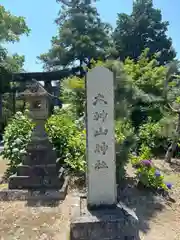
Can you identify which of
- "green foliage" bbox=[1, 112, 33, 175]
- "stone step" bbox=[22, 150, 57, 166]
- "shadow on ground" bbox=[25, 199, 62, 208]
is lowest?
"shadow on ground" bbox=[25, 199, 62, 208]

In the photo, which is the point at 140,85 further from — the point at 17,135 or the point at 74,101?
the point at 17,135

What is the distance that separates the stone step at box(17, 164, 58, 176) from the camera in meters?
4.50

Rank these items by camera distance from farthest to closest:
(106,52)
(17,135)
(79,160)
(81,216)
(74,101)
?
(106,52), (74,101), (17,135), (79,160), (81,216)

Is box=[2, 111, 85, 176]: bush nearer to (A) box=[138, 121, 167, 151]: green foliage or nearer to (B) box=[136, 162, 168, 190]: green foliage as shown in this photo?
(B) box=[136, 162, 168, 190]: green foliage

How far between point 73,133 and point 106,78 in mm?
2843

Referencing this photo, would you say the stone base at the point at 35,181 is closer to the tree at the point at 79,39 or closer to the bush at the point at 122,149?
the bush at the point at 122,149

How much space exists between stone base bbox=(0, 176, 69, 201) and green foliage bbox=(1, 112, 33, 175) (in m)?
0.76

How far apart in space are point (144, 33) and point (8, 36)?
34.7 ft

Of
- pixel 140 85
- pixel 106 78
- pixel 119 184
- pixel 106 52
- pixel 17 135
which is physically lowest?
pixel 119 184

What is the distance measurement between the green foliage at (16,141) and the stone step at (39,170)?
0.37m

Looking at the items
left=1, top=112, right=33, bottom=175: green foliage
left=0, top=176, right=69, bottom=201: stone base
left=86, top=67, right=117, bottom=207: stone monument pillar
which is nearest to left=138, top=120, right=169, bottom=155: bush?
left=1, top=112, right=33, bottom=175: green foliage

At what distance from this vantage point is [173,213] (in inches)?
148

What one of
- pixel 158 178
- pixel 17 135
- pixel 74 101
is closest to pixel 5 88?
pixel 74 101

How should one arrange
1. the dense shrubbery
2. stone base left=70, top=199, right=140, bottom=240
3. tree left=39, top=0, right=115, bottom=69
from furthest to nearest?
tree left=39, top=0, right=115, bottom=69, the dense shrubbery, stone base left=70, top=199, right=140, bottom=240
